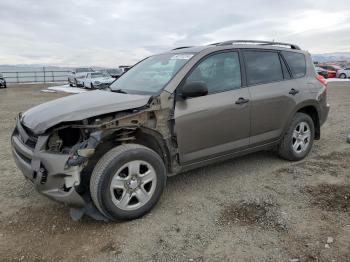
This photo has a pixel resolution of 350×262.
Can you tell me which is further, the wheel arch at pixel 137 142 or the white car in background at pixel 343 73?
the white car in background at pixel 343 73

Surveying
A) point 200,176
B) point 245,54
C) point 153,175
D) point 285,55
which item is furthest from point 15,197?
point 285,55

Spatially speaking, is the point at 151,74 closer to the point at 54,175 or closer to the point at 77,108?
the point at 77,108

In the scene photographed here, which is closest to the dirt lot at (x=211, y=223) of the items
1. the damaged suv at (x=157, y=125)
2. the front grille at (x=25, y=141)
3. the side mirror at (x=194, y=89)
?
the damaged suv at (x=157, y=125)

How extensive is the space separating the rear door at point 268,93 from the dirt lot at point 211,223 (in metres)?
0.61

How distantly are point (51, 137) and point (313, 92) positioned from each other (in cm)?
388

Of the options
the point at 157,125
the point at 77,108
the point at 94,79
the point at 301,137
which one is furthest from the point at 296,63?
the point at 94,79

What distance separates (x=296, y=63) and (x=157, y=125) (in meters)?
2.76

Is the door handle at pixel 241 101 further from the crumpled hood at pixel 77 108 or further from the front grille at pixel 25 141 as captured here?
the front grille at pixel 25 141

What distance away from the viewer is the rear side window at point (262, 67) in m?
4.68

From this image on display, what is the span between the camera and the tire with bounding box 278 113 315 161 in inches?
205

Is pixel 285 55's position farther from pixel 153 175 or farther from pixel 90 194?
pixel 90 194

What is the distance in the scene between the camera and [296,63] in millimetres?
5375

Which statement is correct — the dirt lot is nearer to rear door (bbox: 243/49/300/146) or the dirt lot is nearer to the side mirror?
rear door (bbox: 243/49/300/146)

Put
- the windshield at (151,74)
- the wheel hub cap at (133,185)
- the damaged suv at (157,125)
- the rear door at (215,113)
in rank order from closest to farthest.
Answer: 1. the damaged suv at (157,125)
2. the wheel hub cap at (133,185)
3. the rear door at (215,113)
4. the windshield at (151,74)
